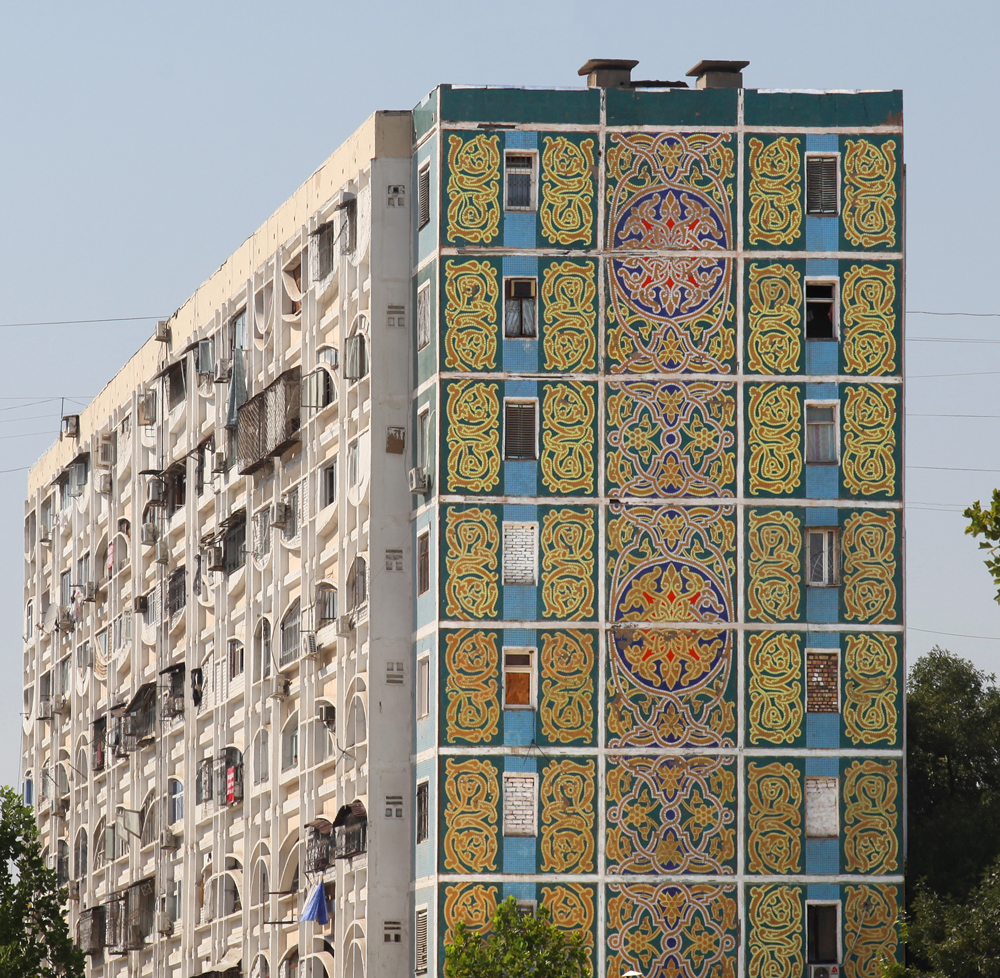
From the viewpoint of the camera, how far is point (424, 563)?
48.9 meters

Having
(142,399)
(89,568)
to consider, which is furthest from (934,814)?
(89,568)

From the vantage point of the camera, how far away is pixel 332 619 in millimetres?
52062

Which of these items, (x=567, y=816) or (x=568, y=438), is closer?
(x=567, y=816)

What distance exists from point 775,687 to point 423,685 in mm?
7481

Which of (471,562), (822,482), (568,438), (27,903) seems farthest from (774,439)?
(27,903)

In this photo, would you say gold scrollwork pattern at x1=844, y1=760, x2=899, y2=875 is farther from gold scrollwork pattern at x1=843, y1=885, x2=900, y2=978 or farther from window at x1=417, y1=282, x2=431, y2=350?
window at x1=417, y1=282, x2=431, y2=350

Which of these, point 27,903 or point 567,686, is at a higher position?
point 567,686

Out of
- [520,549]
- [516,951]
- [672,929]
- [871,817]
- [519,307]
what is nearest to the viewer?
[516,951]

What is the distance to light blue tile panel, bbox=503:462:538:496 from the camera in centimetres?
4812

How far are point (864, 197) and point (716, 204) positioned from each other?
3.21 metres

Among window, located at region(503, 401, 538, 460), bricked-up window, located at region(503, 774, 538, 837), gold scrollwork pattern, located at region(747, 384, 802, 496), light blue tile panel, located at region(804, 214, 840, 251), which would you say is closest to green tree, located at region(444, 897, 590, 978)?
bricked-up window, located at region(503, 774, 538, 837)

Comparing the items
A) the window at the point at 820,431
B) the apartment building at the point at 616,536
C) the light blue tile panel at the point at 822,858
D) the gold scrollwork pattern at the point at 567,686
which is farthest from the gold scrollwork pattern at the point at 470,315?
the light blue tile panel at the point at 822,858

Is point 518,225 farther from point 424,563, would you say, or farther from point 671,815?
point 671,815

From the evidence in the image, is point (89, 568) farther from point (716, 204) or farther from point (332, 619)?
point (716, 204)
